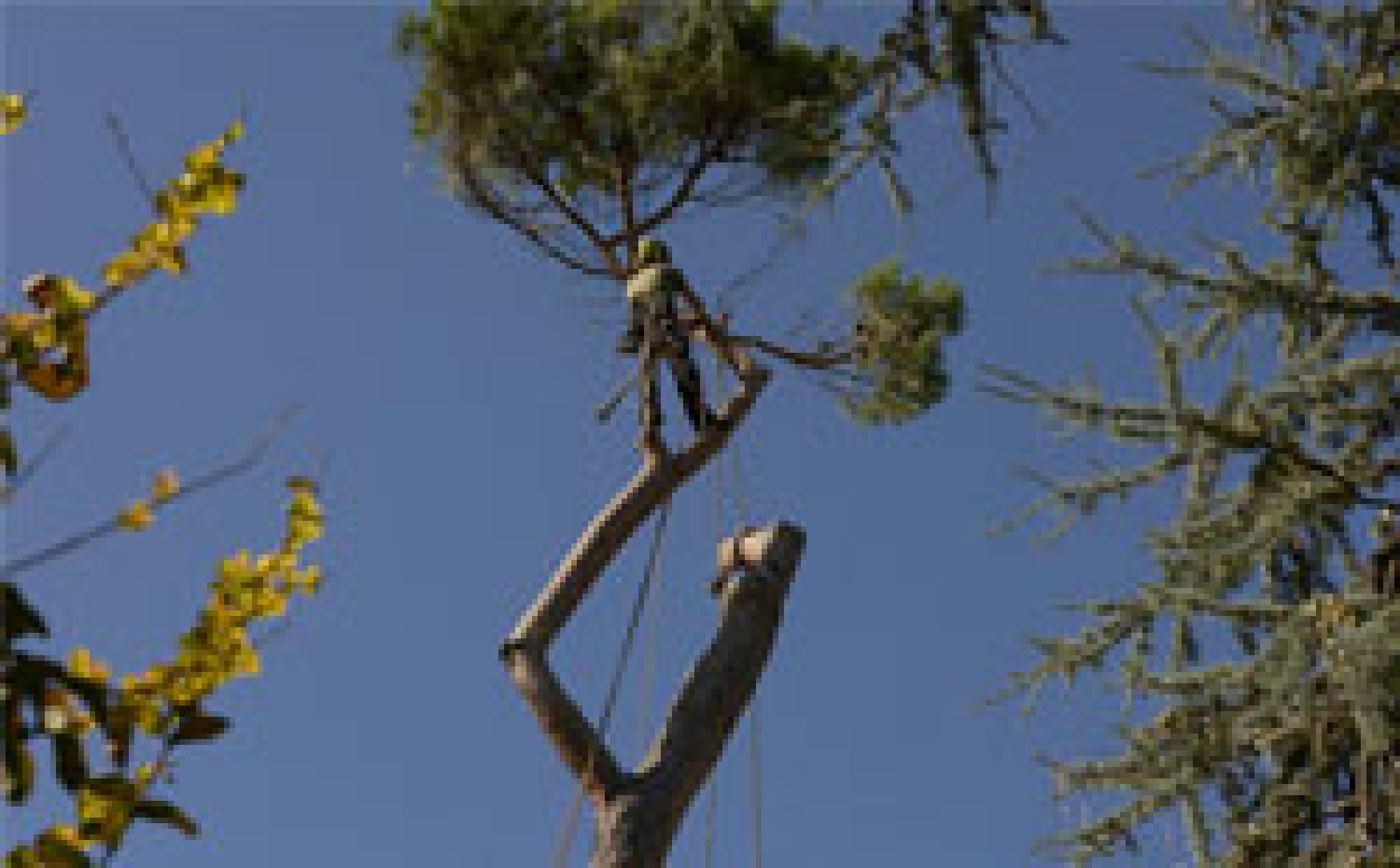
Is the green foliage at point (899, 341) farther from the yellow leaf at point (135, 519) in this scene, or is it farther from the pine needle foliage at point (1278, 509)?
the yellow leaf at point (135, 519)

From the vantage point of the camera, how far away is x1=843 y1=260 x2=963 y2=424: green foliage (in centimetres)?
779

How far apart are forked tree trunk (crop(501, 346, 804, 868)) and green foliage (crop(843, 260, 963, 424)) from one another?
2527mm

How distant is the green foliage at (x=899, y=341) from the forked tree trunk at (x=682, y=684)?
2527 millimetres

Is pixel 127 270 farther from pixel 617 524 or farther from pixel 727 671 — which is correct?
pixel 617 524

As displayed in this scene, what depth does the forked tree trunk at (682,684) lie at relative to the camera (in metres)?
4.34

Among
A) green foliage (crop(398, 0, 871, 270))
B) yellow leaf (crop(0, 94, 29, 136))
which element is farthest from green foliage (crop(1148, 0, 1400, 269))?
yellow leaf (crop(0, 94, 29, 136))

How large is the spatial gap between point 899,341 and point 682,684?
3.65 meters

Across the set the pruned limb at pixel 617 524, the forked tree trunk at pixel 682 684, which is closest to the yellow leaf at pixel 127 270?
the forked tree trunk at pixel 682 684

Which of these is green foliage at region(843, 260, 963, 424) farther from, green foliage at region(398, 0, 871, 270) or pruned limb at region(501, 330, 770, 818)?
pruned limb at region(501, 330, 770, 818)

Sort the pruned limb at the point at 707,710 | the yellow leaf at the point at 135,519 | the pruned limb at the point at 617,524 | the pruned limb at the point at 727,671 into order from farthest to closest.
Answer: the pruned limb at the point at 617,524 < the pruned limb at the point at 727,671 < the pruned limb at the point at 707,710 < the yellow leaf at the point at 135,519

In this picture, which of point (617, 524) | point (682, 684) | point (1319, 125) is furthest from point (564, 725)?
point (1319, 125)

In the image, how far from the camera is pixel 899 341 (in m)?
7.98

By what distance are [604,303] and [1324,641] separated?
3472mm

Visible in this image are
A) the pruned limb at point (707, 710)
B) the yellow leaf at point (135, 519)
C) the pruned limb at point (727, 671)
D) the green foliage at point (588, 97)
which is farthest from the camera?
the green foliage at point (588, 97)
